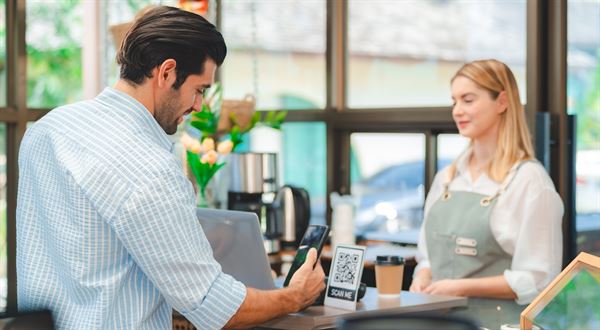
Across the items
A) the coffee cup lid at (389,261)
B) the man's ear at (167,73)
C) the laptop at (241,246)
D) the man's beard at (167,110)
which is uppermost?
the man's ear at (167,73)

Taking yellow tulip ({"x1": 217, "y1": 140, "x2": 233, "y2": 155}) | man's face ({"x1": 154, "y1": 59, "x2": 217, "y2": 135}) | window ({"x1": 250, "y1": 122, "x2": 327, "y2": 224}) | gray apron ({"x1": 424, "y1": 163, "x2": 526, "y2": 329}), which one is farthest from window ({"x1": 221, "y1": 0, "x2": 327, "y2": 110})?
Answer: man's face ({"x1": 154, "y1": 59, "x2": 217, "y2": 135})

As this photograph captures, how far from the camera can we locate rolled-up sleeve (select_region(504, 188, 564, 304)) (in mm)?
2941

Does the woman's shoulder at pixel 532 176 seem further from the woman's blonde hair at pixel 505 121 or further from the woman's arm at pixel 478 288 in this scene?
the woman's arm at pixel 478 288

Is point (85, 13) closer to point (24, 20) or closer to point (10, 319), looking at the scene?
point (24, 20)

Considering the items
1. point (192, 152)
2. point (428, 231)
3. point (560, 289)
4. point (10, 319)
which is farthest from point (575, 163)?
point (10, 319)

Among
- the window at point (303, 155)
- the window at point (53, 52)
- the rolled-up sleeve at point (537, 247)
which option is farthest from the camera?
the window at point (303, 155)

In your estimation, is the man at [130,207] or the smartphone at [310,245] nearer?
the man at [130,207]

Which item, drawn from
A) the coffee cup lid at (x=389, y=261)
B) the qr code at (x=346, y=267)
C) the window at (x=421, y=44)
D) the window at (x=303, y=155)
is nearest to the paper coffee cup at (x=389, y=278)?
the coffee cup lid at (x=389, y=261)

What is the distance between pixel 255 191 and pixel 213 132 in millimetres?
343

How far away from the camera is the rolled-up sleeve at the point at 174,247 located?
6.15ft

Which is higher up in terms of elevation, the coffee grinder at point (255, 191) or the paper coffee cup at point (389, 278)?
the coffee grinder at point (255, 191)

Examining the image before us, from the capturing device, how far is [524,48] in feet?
12.5

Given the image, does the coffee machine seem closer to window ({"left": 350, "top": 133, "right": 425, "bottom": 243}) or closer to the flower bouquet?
the flower bouquet

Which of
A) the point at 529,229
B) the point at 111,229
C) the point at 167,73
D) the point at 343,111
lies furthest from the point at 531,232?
the point at 343,111
